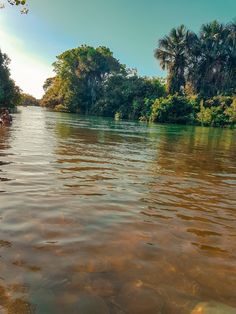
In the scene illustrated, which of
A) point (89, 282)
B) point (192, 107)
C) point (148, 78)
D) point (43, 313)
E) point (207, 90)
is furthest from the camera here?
point (148, 78)

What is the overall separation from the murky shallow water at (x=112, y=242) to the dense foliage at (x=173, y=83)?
45101 millimetres

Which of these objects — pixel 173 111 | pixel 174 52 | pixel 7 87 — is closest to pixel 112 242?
pixel 7 87

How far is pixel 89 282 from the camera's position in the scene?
2.97 m

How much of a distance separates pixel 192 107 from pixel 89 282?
54029 mm

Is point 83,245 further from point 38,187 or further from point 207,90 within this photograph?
point 207,90

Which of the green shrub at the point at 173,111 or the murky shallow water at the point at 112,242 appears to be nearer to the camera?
the murky shallow water at the point at 112,242

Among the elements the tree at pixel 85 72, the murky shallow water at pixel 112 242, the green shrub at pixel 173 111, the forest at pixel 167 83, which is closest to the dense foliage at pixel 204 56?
the forest at pixel 167 83

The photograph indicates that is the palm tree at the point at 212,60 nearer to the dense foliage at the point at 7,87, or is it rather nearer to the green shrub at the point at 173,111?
the green shrub at the point at 173,111

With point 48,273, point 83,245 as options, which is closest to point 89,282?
point 48,273

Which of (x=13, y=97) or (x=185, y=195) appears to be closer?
(x=185, y=195)

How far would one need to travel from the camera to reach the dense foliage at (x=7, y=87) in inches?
1425

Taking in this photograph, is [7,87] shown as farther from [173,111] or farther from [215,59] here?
[215,59]

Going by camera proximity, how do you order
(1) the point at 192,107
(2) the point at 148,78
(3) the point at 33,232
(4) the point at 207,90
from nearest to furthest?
(3) the point at 33,232 → (1) the point at 192,107 → (4) the point at 207,90 → (2) the point at 148,78

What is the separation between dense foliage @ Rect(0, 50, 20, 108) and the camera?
36188 millimetres
